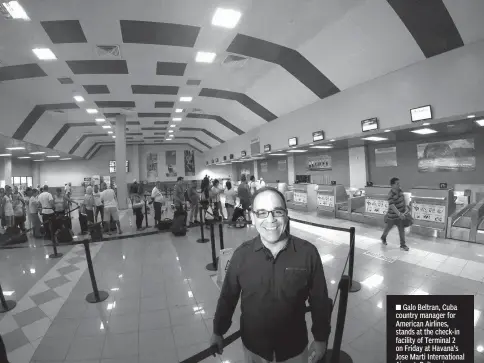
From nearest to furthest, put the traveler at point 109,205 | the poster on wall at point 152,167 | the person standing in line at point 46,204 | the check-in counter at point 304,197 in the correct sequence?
1. the person standing in line at point 46,204
2. the traveler at point 109,205
3. the check-in counter at point 304,197
4. the poster on wall at point 152,167

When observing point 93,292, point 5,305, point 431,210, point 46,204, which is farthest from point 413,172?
point 46,204

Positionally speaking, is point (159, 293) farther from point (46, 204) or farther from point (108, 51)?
point (108, 51)

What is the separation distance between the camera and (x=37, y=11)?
4.14 m

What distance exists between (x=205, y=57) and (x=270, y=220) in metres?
6.41

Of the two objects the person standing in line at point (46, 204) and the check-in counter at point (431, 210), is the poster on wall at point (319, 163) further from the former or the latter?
the person standing in line at point (46, 204)

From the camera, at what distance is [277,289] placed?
1.22 meters

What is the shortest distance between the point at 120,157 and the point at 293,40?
9983mm

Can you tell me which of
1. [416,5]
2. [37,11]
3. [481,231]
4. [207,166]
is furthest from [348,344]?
[207,166]

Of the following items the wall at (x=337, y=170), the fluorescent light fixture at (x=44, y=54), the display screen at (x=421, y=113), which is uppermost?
the fluorescent light fixture at (x=44, y=54)

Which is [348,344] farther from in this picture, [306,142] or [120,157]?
[120,157]

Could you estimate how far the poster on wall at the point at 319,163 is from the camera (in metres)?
11.3

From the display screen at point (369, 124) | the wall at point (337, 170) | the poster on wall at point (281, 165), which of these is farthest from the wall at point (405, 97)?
the poster on wall at point (281, 165)

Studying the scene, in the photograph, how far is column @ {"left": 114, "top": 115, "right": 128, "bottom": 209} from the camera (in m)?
11.5

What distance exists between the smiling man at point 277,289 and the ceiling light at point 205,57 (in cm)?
607
